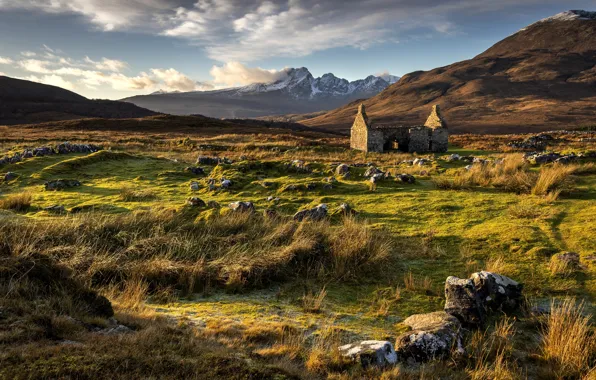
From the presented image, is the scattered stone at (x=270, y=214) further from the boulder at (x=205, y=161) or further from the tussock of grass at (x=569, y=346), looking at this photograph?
the boulder at (x=205, y=161)

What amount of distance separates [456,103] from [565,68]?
64.8 meters

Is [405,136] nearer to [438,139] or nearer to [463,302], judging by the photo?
[438,139]

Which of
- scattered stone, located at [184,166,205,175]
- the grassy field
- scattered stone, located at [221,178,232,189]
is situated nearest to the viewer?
the grassy field

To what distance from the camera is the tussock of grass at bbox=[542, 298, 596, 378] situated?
157 inches

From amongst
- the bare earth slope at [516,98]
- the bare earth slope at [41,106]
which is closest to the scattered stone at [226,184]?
the bare earth slope at [516,98]

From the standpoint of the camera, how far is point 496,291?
5.40m

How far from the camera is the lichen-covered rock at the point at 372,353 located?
158 inches

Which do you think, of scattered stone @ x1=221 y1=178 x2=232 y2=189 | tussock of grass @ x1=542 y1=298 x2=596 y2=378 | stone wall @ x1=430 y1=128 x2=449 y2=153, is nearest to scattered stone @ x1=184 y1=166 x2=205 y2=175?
scattered stone @ x1=221 y1=178 x2=232 y2=189

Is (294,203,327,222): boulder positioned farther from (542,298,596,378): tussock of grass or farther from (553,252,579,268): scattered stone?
(542,298,596,378): tussock of grass

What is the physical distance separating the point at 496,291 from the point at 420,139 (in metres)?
28.5

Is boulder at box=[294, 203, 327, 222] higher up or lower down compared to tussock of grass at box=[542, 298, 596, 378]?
higher up

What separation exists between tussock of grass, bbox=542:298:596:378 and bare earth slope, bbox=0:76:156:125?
131 meters

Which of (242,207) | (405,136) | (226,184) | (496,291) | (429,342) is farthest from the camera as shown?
(405,136)

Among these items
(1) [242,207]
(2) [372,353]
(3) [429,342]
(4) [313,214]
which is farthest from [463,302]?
(1) [242,207]
